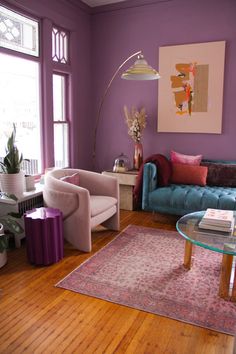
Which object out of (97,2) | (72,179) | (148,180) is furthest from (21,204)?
(97,2)

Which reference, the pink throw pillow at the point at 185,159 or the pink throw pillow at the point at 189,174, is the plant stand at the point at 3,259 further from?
the pink throw pillow at the point at 185,159

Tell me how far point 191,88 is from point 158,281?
9.60ft

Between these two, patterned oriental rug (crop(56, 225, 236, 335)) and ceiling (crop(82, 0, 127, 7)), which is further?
ceiling (crop(82, 0, 127, 7))

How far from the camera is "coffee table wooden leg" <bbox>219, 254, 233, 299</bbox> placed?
236 centimetres

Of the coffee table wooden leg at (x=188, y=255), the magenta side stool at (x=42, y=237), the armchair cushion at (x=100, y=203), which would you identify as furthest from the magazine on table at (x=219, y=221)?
the magenta side stool at (x=42, y=237)

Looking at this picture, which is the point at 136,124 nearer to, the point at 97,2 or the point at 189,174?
the point at 189,174

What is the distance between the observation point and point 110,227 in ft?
12.6

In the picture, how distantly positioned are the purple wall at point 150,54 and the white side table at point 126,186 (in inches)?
23.7

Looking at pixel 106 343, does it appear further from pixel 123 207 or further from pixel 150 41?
pixel 150 41

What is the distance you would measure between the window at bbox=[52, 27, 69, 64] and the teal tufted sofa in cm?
196

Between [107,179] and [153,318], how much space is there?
1865 millimetres

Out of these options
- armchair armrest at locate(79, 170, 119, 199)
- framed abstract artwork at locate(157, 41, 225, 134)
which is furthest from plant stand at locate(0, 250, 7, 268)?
framed abstract artwork at locate(157, 41, 225, 134)

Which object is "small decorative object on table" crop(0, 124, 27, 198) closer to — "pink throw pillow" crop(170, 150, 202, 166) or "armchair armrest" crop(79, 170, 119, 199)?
"armchair armrest" crop(79, 170, 119, 199)

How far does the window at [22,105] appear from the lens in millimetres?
3736
